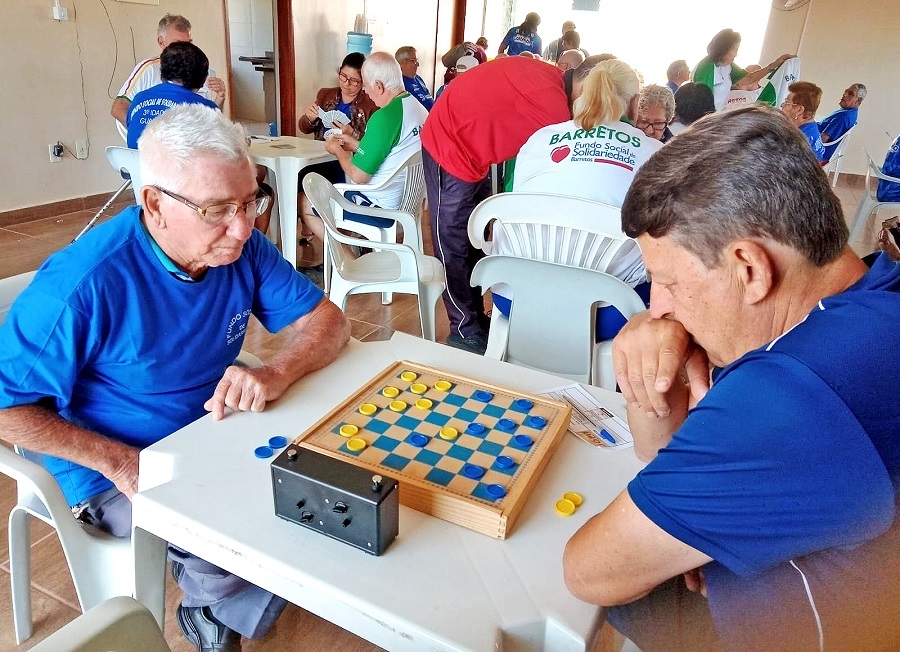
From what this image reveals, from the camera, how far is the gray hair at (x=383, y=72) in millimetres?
3527

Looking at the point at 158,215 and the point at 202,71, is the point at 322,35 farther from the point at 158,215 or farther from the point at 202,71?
the point at 158,215

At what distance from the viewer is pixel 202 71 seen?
3.47 metres

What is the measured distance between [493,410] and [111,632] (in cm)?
62

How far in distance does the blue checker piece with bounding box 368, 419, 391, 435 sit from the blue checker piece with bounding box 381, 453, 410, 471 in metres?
0.07

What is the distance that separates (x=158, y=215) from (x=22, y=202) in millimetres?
4112

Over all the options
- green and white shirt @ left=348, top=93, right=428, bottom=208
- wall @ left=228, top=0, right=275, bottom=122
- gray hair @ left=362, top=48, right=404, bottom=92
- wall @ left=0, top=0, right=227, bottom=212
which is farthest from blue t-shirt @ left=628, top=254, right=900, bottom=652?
wall @ left=228, top=0, right=275, bottom=122

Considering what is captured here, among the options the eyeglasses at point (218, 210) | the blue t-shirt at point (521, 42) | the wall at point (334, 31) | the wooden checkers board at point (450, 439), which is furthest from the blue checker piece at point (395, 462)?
the blue t-shirt at point (521, 42)

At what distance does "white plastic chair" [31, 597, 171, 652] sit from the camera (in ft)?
2.25

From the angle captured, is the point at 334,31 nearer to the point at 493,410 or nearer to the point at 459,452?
the point at 493,410

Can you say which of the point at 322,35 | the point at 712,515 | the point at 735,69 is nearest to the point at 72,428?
the point at 712,515

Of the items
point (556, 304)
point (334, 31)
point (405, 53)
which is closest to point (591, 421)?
point (556, 304)

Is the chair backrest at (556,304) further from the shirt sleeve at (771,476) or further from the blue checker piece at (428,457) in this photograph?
the shirt sleeve at (771,476)

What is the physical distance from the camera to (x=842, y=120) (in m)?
6.27

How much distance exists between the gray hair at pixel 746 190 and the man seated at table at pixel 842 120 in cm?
638
